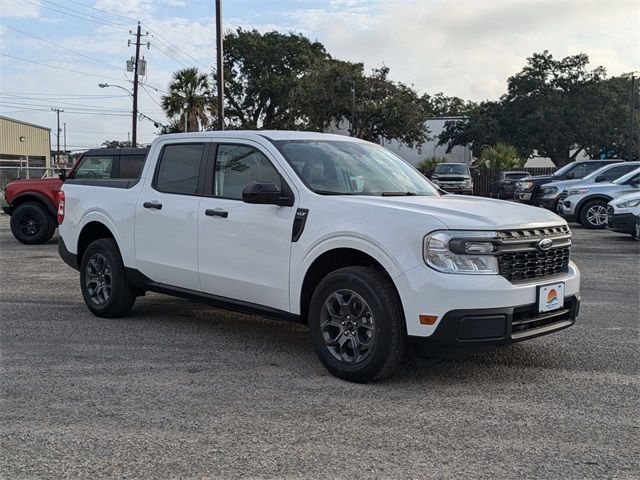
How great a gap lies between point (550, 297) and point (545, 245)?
14.6 inches

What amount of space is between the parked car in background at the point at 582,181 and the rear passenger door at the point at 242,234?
14212 mm

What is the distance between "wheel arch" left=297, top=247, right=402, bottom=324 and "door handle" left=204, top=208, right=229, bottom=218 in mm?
977

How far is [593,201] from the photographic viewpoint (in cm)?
1742

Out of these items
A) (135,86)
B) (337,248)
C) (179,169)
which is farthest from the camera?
(135,86)

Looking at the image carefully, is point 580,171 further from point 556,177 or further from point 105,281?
point 105,281

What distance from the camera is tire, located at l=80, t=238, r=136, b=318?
22.6 feet

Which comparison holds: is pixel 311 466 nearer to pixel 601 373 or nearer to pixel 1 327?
pixel 601 373

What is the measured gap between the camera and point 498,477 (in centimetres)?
341

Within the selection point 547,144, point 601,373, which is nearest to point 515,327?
point 601,373

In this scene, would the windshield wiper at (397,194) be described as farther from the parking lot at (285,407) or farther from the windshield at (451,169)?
the windshield at (451,169)

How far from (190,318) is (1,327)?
A: 5.93 feet

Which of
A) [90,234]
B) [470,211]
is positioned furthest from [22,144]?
[470,211]

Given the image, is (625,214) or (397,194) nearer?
(397,194)

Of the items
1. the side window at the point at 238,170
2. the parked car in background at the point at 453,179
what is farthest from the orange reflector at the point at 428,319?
the parked car in background at the point at 453,179
